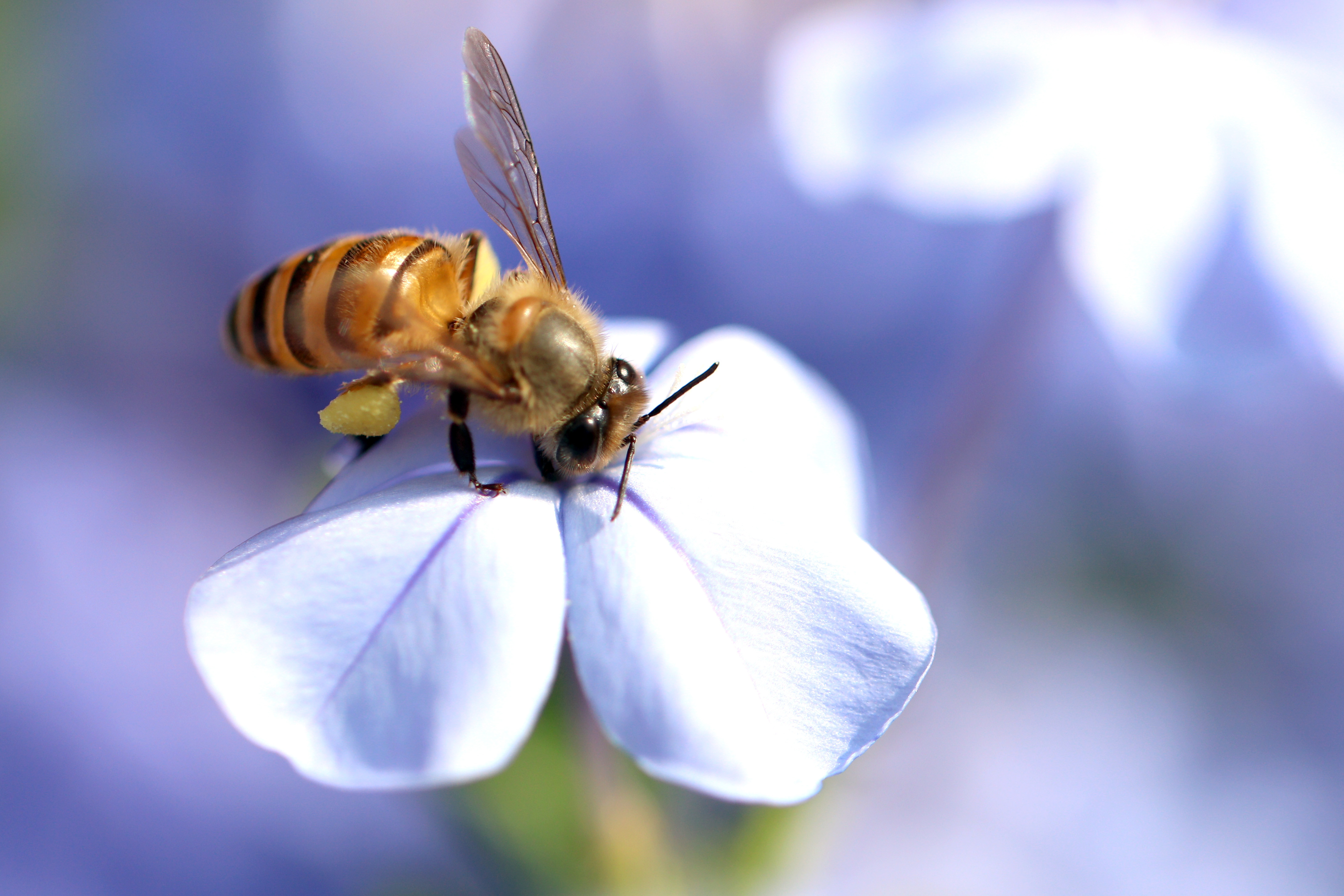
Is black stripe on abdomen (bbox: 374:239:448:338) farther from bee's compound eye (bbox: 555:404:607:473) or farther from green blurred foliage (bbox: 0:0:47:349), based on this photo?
green blurred foliage (bbox: 0:0:47:349)

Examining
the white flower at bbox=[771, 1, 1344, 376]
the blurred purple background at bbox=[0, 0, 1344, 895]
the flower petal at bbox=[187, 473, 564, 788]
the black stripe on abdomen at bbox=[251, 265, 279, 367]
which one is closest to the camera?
the flower petal at bbox=[187, 473, 564, 788]

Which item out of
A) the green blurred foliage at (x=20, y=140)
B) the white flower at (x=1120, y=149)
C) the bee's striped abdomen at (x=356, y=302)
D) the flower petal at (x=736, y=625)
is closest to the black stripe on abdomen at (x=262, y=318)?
the bee's striped abdomen at (x=356, y=302)

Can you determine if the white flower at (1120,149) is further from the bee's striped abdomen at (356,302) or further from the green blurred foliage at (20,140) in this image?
the green blurred foliage at (20,140)

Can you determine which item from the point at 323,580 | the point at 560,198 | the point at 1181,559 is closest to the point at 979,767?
the point at 1181,559

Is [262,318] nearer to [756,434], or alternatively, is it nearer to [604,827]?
[756,434]

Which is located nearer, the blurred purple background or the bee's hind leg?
the bee's hind leg

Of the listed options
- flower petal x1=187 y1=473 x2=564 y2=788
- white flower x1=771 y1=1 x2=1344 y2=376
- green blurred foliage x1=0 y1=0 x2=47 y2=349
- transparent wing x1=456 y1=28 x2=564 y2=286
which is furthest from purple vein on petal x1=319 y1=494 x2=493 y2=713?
green blurred foliage x1=0 y1=0 x2=47 y2=349

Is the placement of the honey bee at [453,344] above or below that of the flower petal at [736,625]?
above
